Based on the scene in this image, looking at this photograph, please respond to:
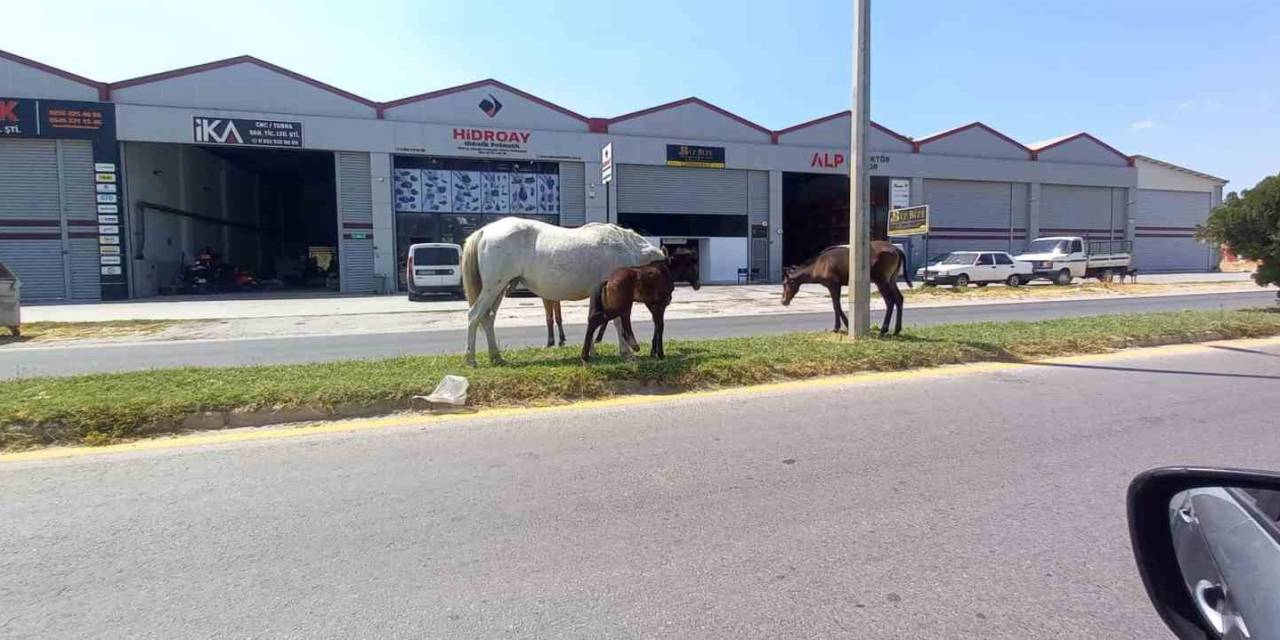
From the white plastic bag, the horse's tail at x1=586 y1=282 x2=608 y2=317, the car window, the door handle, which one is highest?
the car window

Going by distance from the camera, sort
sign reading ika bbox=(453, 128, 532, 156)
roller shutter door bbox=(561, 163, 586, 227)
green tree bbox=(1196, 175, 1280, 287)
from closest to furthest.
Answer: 1. green tree bbox=(1196, 175, 1280, 287)
2. sign reading ika bbox=(453, 128, 532, 156)
3. roller shutter door bbox=(561, 163, 586, 227)

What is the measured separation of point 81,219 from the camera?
1070 inches

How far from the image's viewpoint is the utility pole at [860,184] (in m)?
9.29

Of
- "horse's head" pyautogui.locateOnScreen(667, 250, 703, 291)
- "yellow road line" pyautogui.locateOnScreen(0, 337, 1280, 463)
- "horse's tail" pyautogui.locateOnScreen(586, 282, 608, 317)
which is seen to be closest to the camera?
"yellow road line" pyautogui.locateOnScreen(0, 337, 1280, 463)

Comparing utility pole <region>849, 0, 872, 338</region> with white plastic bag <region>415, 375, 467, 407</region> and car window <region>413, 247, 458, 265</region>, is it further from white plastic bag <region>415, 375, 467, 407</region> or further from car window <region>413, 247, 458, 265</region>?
car window <region>413, 247, 458, 265</region>

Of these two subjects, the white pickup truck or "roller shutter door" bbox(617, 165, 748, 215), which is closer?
the white pickup truck

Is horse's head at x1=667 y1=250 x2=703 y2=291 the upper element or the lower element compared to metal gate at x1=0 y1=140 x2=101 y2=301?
lower

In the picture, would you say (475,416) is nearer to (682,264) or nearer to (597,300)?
(597,300)

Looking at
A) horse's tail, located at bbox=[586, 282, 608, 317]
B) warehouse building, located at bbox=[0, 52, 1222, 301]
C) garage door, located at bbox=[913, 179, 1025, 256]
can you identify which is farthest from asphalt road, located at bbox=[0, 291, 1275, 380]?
garage door, located at bbox=[913, 179, 1025, 256]

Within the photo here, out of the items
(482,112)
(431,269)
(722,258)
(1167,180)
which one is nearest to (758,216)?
(722,258)

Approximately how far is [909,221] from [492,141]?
782 inches

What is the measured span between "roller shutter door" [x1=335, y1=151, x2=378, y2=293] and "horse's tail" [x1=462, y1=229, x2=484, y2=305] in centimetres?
2448

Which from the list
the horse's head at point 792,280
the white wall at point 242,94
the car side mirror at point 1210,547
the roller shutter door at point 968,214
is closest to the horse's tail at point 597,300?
the horse's head at point 792,280

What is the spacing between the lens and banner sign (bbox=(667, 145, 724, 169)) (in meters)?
34.7
